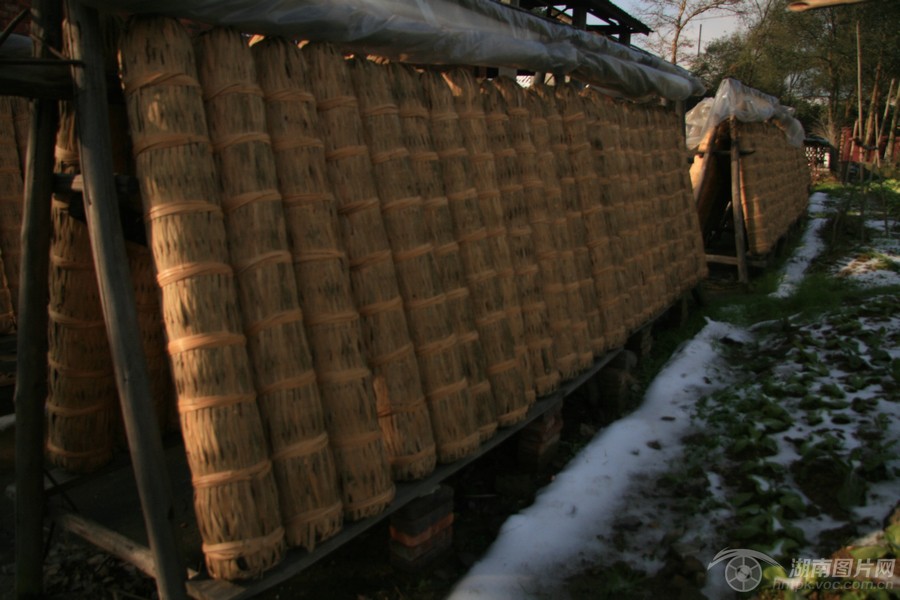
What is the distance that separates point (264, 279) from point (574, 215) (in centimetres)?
257

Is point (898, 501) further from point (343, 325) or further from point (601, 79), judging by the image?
point (601, 79)

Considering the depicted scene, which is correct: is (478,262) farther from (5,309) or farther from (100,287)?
(5,309)

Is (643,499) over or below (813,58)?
below

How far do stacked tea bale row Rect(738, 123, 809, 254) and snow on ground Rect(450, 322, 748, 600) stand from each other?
4.59m

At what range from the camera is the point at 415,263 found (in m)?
2.78

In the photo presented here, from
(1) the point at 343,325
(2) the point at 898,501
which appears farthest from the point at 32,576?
(2) the point at 898,501

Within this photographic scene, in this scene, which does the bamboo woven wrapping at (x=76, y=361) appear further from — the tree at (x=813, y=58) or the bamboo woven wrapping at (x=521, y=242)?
the tree at (x=813, y=58)

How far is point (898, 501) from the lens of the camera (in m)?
Result: 2.98

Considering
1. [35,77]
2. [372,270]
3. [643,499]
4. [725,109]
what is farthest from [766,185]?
[35,77]

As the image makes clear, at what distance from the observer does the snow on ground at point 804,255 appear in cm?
826

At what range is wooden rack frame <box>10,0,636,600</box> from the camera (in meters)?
2.02

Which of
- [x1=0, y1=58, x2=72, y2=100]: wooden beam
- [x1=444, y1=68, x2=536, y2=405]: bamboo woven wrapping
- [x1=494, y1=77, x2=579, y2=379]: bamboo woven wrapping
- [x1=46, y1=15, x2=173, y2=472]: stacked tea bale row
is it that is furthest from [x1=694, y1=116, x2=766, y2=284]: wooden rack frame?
[x1=0, y1=58, x2=72, y2=100]: wooden beam

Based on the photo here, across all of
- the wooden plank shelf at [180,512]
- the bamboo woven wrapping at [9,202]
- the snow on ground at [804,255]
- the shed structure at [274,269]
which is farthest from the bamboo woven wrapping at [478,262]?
the snow on ground at [804,255]

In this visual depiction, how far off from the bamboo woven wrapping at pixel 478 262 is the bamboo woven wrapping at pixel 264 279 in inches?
42.3
